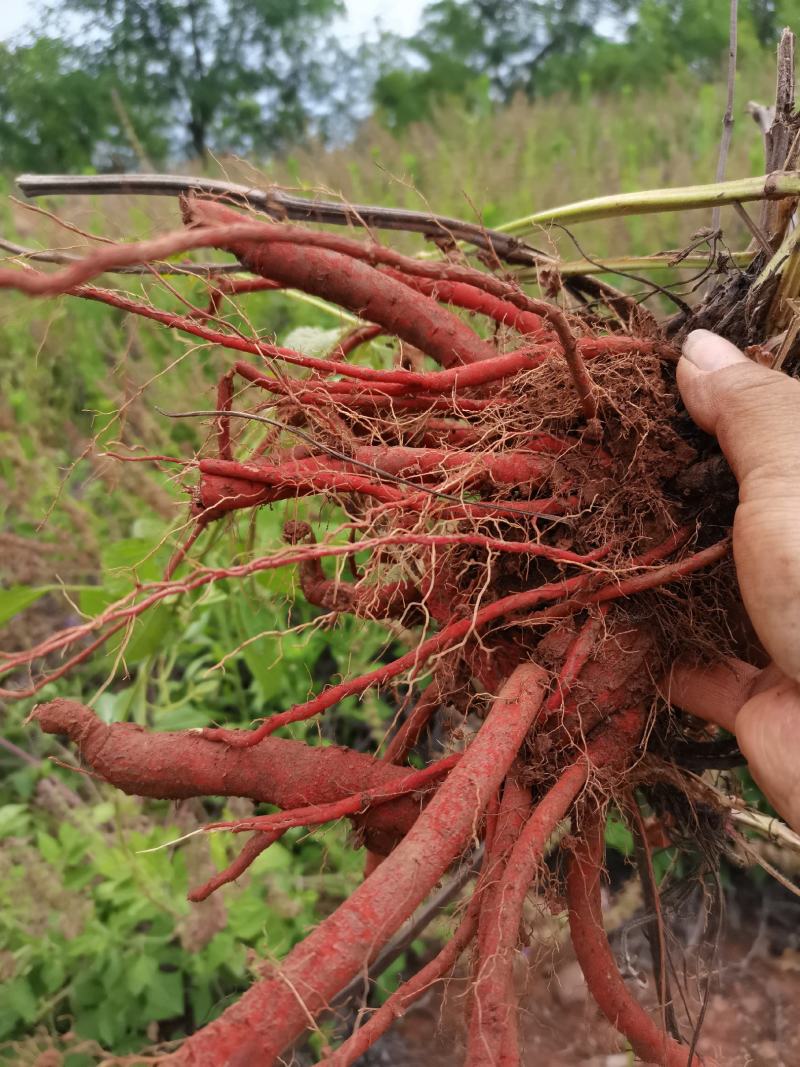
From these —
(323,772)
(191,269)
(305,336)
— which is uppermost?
(191,269)

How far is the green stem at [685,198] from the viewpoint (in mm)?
684

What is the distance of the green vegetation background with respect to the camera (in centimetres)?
106

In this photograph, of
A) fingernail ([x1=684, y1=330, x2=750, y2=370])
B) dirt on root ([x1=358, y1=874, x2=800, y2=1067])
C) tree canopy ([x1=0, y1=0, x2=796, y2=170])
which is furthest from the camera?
tree canopy ([x1=0, y1=0, x2=796, y2=170])

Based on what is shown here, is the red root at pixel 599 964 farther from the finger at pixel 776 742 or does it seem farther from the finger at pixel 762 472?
the finger at pixel 762 472

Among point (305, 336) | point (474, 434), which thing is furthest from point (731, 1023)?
point (305, 336)

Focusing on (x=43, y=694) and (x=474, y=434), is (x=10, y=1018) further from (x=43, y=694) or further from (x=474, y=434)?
(x=474, y=434)

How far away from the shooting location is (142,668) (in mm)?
1093

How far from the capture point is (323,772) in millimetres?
722

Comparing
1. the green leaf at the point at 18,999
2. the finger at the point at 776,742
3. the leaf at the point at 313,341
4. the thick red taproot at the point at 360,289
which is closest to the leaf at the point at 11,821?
the green leaf at the point at 18,999

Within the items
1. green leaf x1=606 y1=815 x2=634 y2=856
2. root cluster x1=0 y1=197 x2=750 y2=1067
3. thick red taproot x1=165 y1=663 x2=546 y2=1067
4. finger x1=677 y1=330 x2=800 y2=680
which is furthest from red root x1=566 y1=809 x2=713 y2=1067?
green leaf x1=606 y1=815 x2=634 y2=856

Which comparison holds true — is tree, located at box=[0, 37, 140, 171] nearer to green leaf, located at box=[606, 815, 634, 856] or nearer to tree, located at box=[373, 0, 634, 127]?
tree, located at box=[373, 0, 634, 127]

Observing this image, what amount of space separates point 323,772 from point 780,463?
0.51 metres

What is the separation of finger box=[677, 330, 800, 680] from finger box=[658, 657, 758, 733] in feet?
0.34

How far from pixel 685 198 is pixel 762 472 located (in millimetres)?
314
